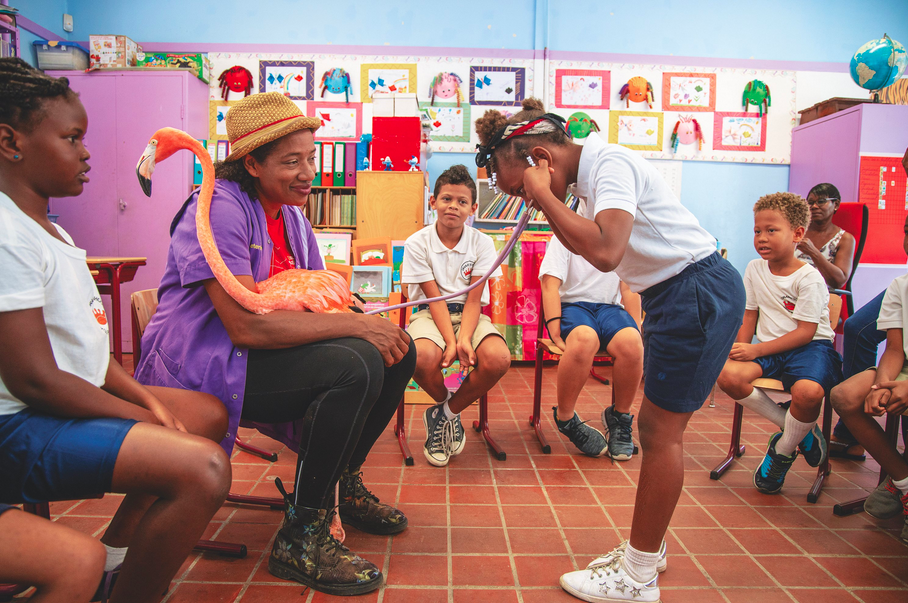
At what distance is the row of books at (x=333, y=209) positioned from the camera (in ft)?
13.6

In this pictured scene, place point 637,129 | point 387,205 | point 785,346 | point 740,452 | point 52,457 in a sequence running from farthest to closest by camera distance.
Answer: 1. point 637,129
2. point 387,205
3. point 740,452
4. point 785,346
5. point 52,457

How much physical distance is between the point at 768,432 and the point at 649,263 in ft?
6.39

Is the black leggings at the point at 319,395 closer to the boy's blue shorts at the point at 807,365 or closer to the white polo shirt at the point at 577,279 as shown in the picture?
the white polo shirt at the point at 577,279

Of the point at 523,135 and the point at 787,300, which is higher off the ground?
the point at 523,135

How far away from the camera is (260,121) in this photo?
138cm

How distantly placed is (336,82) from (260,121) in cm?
373

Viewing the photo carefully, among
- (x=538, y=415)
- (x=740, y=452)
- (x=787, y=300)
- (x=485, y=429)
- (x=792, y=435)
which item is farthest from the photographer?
(x=538, y=415)

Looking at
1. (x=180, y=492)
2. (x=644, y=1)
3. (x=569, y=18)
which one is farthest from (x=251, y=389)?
(x=644, y=1)

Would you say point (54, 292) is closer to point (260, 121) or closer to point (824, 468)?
point (260, 121)

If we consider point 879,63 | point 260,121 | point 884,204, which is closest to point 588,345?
point 260,121

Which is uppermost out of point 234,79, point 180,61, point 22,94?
point 180,61

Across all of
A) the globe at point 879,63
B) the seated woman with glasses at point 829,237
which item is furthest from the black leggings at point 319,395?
the globe at point 879,63

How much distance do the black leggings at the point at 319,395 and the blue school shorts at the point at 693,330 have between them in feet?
2.41

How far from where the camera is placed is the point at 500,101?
15.6ft
